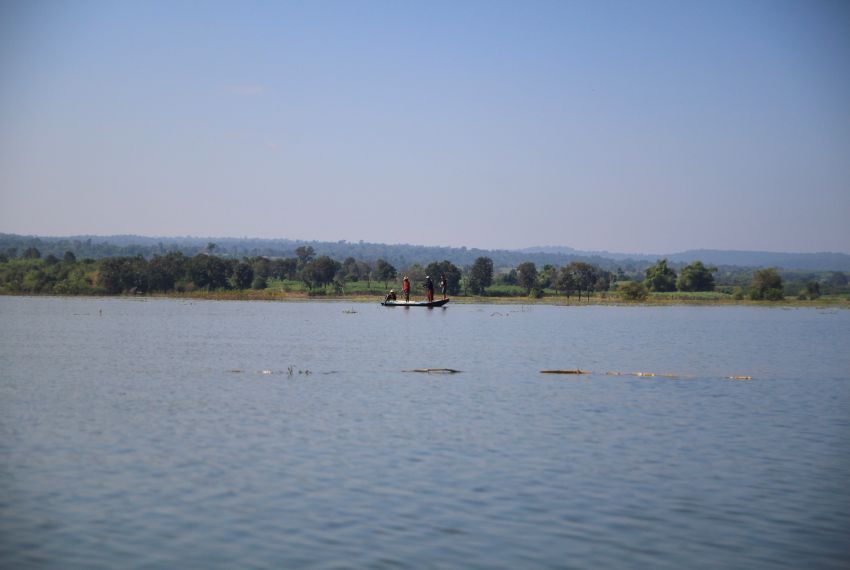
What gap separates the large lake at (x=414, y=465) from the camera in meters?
16.2

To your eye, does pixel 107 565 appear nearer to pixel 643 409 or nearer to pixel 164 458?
pixel 164 458

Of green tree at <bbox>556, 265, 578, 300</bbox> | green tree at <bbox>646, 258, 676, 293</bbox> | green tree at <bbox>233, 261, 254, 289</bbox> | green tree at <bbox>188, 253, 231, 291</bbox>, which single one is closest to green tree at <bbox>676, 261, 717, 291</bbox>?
green tree at <bbox>646, 258, 676, 293</bbox>

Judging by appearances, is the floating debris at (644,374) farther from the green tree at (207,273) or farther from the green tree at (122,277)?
the green tree at (207,273)

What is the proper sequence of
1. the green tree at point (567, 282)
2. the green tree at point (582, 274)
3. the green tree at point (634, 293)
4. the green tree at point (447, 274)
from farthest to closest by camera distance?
the green tree at point (447, 274), the green tree at point (582, 274), the green tree at point (567, 282), the green tree at point (634, 293)

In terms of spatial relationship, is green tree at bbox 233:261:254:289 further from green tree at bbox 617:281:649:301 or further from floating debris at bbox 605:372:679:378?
floating debris at bbox 605:372:679:378

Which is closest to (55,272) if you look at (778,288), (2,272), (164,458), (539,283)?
(2,272)

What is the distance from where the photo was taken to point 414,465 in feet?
74.0

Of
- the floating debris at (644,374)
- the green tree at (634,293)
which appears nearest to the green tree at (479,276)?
the green tree at (634,293)

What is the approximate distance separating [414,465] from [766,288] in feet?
533

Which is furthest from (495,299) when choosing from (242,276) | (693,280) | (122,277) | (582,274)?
(122,277)

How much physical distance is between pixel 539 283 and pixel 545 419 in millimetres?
165655

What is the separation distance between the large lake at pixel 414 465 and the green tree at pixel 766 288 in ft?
425

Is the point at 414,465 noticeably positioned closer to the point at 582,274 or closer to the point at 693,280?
the point at 582,274

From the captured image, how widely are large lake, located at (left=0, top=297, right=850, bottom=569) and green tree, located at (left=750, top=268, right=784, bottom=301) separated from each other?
129 m
